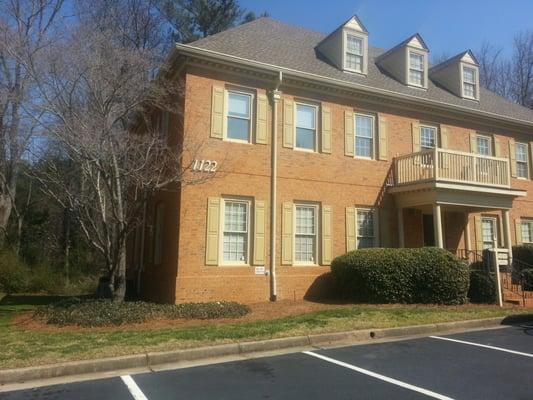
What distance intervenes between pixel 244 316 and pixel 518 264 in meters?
11.4

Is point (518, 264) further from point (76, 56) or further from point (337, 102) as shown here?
point (76, 56)

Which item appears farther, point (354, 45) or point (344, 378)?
point (354, 45)

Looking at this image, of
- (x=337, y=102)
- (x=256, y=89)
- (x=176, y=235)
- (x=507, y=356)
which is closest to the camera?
(x=507, y=356)

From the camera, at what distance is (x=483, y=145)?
20.0 metres

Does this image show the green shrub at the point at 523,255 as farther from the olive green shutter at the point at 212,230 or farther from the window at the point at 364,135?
the olive green shutter at the point at 212,230

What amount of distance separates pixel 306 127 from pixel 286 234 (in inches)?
144

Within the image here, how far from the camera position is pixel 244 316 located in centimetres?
1225

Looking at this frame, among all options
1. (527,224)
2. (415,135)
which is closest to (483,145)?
(415,135)

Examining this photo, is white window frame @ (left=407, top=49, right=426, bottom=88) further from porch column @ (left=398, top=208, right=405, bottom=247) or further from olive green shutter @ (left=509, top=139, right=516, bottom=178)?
porch column @ (left=398, top=208, right=405, bottom=247)

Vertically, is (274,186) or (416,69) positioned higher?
(416,69)

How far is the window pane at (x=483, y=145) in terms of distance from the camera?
19.8 m

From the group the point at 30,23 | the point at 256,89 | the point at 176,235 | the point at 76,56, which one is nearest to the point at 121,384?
the point at 176,235

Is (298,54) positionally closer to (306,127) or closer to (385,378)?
(306,127)

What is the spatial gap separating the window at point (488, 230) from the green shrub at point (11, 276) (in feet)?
63.7
